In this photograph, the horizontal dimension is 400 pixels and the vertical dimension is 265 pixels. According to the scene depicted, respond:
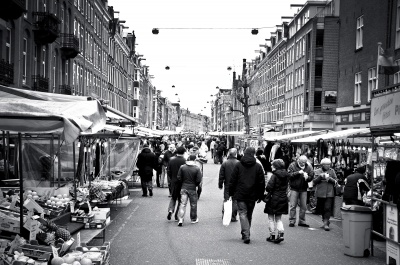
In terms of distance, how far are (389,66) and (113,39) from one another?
151ft

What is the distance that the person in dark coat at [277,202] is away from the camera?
10.9 meters

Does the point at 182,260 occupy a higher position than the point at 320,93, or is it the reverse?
the point at 320,93

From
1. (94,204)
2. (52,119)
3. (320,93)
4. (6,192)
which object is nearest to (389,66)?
(94,204)

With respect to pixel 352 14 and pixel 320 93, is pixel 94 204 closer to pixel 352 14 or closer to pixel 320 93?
pixel 352 14

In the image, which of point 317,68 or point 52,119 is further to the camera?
point 317,68

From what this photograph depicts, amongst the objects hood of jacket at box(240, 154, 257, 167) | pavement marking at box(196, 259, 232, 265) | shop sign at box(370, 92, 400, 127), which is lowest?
pavement marking at box(196, 259, 232, 265)

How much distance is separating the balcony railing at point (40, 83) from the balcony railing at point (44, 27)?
7.20ft

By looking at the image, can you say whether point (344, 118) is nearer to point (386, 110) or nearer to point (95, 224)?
point (386, 110)

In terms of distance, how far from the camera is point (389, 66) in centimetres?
2077

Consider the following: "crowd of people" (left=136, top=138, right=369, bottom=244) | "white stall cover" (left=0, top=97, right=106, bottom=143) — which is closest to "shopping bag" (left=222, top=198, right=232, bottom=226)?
"crowd of people" (left=136, top=138, right=369, bottom=244)

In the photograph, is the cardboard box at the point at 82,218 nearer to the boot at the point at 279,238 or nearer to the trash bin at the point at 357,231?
the boot at the point at 279,238

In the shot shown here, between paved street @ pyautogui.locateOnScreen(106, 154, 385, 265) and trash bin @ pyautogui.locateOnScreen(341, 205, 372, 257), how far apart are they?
0.18 meters

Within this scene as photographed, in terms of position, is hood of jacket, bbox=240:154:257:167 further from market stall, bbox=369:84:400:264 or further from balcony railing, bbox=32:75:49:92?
balcony railing, bbox=32:75:49:92

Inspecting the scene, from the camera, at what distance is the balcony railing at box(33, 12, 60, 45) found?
27.0m
